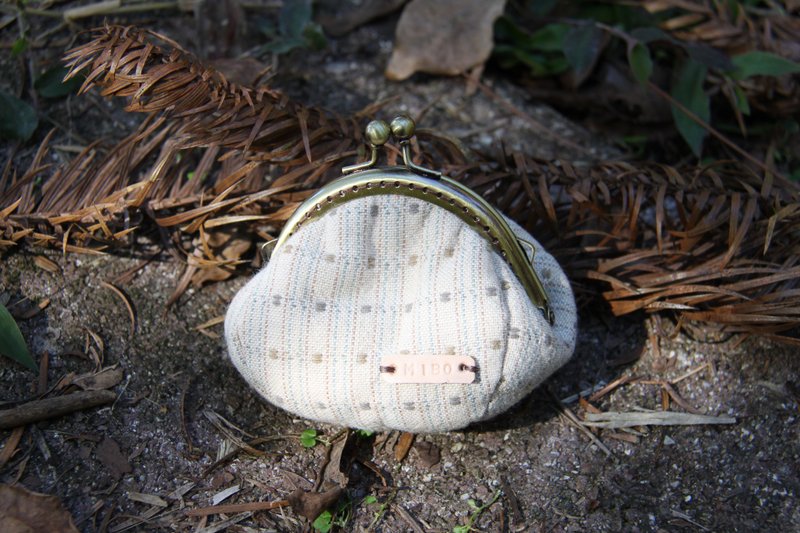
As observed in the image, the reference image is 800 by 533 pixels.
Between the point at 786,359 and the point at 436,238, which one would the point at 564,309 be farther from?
the point at 786,359

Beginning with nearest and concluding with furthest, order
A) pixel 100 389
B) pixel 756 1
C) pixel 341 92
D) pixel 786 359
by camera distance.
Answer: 1. pixel 100 389
2. pixel 786 359
3. pixel 341 92
4. pixel 756 1

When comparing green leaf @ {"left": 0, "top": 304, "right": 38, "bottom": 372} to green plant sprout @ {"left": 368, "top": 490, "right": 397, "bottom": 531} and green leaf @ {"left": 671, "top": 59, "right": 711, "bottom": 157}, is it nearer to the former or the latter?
green plant sprout @ {"left": 368, "top": 490, "right": 397, "bottom": 531}

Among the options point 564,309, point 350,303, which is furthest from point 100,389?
point 564,309

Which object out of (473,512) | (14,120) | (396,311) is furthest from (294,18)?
(473,512)

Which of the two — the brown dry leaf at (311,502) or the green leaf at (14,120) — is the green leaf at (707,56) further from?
the green leaf at (14,120)

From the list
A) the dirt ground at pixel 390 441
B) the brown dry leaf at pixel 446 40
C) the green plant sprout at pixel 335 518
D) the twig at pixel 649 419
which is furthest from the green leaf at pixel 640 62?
the green plant sprout at pixel 335 518

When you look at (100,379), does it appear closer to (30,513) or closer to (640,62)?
(30,513)
